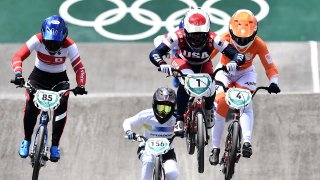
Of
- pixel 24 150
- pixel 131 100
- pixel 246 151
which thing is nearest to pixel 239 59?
pixel 246 151

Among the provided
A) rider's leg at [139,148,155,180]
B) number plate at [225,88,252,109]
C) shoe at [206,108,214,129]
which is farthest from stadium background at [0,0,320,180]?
number plate at [225,88,252,109]

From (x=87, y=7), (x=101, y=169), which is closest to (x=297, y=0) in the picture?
(x=87, y=7)

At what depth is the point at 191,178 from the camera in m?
21.0

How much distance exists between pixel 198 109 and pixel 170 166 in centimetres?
135

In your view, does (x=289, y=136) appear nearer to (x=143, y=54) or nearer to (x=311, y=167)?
(x=311, y=167)

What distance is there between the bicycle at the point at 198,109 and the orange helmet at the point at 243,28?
790 millimetres

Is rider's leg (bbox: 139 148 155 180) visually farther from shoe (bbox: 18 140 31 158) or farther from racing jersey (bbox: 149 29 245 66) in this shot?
shoe (bbox: 18 140 31 158)

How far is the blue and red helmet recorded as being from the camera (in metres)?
A: 18.8

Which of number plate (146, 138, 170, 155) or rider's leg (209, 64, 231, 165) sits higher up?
rider's leg (209, 64, 231, 165)

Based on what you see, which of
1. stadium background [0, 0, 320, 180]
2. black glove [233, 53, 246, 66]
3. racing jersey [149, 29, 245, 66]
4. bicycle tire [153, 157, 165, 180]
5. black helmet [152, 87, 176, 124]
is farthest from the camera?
stadium background [0, 0, 320, 180]

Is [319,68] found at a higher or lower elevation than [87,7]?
lower

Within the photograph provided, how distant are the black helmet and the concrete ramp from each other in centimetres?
289

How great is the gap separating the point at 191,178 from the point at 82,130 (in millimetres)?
2719

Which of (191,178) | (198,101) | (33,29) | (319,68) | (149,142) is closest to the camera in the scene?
(149,142)
